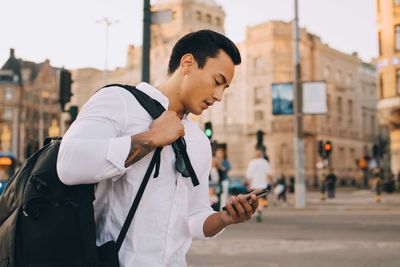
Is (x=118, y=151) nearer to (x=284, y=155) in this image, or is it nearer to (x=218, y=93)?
(x=218, y=93)

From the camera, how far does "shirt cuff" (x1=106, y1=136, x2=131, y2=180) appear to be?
1921mm

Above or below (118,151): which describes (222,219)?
below

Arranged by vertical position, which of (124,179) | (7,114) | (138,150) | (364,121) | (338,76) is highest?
(338,76)

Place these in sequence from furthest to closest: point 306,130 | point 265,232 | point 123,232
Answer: point 306,130
point 265,232
point 123,232

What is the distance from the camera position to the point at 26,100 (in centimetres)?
8256

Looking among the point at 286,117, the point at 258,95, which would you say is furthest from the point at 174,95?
the point at 258,95

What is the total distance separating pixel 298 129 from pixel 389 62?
17.3 metres

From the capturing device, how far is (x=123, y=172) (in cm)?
199

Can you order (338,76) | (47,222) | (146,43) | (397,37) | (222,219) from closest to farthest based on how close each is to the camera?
1. (47,222)
2. (222,219)
3. (146,43)
4. (397,37)
5. (338,76)

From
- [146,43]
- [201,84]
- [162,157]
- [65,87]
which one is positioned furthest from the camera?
[65,87]

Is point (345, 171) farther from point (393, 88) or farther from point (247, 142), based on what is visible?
point (393, 88)

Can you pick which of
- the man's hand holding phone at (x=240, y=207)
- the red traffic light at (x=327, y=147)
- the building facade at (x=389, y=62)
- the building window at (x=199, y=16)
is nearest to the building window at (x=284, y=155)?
the building facade at (x=389, y=62)

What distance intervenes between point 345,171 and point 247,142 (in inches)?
454

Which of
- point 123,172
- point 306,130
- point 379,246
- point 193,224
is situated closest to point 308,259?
point 379,246
